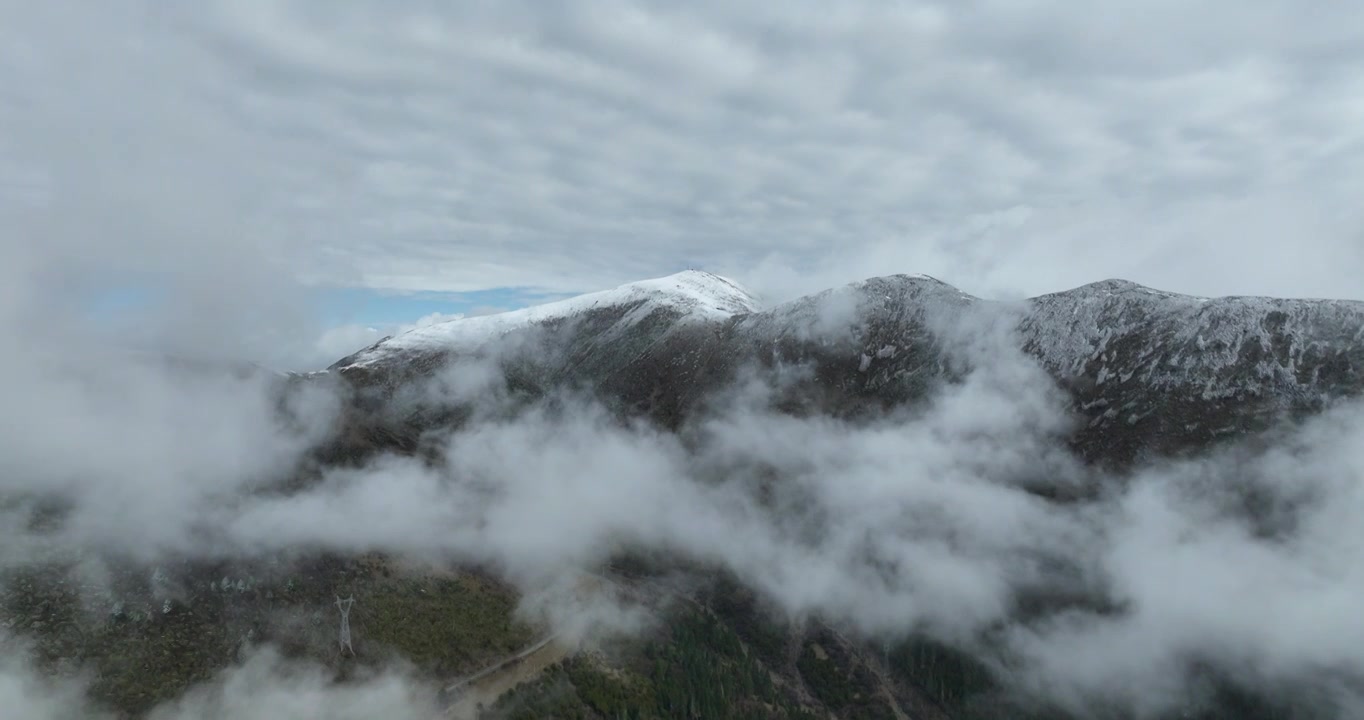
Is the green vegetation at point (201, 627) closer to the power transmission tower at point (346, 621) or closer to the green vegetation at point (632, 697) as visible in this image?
the power transmission tower at point (346, 621)

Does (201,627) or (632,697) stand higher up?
(201,627)

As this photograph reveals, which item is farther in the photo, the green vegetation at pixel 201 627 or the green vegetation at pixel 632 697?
the green vegetation at pixel 632 697

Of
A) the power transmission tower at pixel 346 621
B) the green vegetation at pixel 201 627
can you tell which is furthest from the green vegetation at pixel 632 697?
the power transmission tower at pixel 346 621

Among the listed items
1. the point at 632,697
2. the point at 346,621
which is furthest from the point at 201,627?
the point at 632,697

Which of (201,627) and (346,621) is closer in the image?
(201,627)

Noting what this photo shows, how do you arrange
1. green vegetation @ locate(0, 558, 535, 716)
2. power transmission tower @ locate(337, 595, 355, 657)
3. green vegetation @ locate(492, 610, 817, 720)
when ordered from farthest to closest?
power transmission tower @ locate(337, 595, 355, 657), green vegetation @ locate(492, 610, 817, 720), green vegetation @ locate(0, 558, 535, 716)

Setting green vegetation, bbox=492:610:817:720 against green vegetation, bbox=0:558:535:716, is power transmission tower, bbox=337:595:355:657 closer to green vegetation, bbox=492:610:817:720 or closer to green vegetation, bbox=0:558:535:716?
green vegetation, bbox=0:558:535:716

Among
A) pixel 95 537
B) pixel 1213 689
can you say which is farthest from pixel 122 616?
pixel 1213 689

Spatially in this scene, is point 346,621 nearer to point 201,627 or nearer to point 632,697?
point 201,627

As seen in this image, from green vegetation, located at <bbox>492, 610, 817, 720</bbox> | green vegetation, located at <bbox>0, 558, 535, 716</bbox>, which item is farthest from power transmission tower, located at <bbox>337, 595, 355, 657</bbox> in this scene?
green vegetation, located at <bbox>492, 610, 817, 720</bbox>
